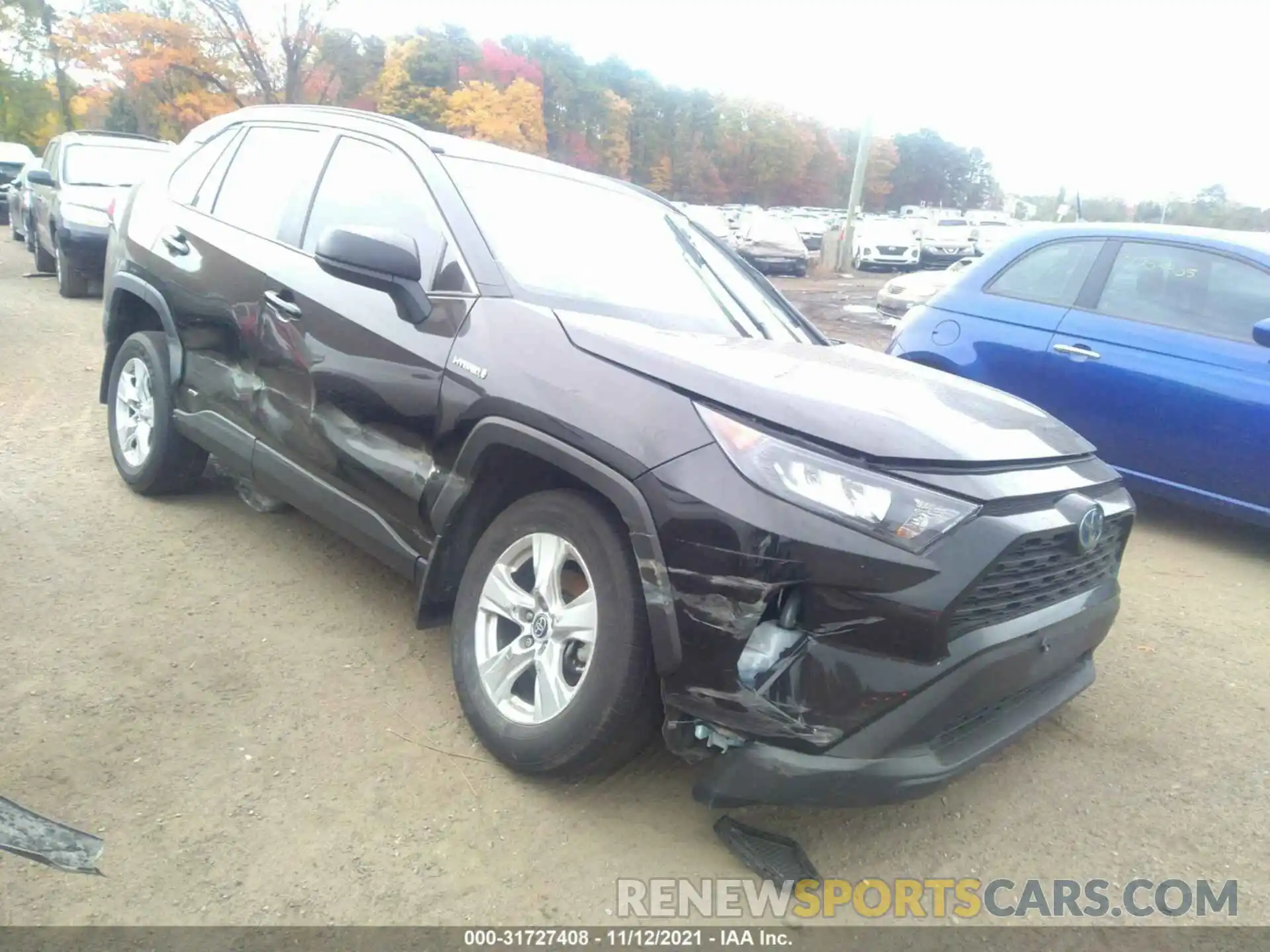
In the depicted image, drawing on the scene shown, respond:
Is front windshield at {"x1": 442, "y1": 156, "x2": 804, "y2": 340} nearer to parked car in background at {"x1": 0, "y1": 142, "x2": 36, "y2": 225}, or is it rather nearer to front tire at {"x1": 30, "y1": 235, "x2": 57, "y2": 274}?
front tire at {"x1": 30, "y1": 235, "x2": 57, "y2": 274}

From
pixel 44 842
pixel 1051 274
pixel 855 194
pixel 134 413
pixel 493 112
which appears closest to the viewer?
pixel 44 842

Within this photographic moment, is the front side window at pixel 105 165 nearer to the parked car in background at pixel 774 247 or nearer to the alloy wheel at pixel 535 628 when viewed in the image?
the alloy wheel at pixel 535 628

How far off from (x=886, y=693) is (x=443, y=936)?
1.15 m

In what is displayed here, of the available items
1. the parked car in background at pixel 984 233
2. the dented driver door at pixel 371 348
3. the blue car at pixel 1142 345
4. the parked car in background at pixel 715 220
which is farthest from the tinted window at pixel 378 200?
the parked car in background at pixel 984 233

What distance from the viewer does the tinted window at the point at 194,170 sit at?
14.8 feet

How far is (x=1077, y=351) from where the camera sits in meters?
5.46

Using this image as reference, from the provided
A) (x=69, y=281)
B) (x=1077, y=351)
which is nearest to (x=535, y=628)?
(x=1077, y=351)

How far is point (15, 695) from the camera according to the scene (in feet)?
9.92

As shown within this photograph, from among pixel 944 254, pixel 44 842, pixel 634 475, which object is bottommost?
Result: pixel 44 842

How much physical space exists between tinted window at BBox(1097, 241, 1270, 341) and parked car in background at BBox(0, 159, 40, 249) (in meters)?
12.3

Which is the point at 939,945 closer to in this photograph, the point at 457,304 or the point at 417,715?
the point at 417,715

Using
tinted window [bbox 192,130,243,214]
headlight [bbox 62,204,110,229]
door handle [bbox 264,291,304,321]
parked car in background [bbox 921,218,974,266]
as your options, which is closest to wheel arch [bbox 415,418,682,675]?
door handle [bbox 264,291,304,321]

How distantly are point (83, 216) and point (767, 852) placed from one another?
10470 mm

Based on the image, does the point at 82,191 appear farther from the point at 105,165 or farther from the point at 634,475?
the point at 634,475
